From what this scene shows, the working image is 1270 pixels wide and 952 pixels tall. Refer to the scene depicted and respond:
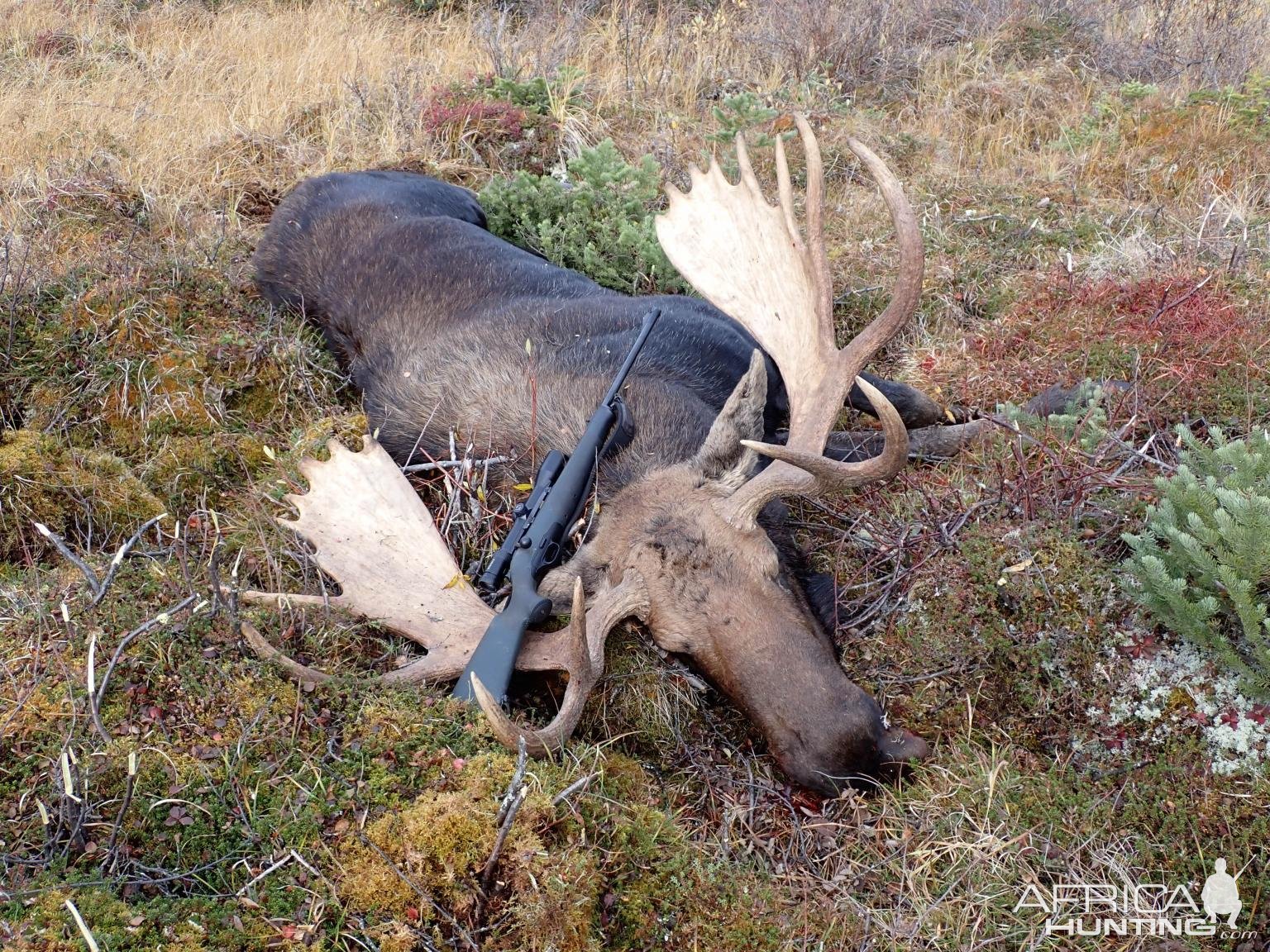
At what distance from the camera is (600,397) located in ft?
12.7

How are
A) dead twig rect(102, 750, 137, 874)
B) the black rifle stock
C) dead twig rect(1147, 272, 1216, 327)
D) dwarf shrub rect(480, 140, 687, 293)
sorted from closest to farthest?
dead twig rect(102, 750, 137, 874) → the black rifle stock → dead twig rect(1147, 272, 1216, 327) → dwarf shrub rect(480, 140, 687, 293)

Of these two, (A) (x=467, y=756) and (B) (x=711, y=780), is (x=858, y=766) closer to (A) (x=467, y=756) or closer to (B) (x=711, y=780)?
(B) (x=711, y=780)

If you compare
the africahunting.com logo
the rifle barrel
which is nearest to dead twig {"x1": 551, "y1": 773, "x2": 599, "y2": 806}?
the africahunting.com logo

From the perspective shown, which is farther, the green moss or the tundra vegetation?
the green moss

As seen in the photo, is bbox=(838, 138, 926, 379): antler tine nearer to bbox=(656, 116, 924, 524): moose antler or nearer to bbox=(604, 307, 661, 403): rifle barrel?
bbox=(656, 116, 924, 524): moose antler

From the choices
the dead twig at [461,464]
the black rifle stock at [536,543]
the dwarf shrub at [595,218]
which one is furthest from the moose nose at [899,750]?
the dwarf shrub at [595,218]

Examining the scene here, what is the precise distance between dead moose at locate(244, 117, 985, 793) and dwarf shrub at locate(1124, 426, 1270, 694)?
77 centimetres

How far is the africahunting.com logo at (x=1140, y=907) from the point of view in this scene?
2424 millimetres

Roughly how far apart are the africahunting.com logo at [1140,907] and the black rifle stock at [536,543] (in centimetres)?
152

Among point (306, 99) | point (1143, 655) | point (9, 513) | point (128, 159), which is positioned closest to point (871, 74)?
point (306, 99)

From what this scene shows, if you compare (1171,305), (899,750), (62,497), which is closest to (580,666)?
(899,750)

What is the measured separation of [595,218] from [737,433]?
9.59 feet

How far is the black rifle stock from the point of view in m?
3.07

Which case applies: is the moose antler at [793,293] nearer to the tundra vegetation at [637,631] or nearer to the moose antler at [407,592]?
the tundra vegetation at [637,631]
